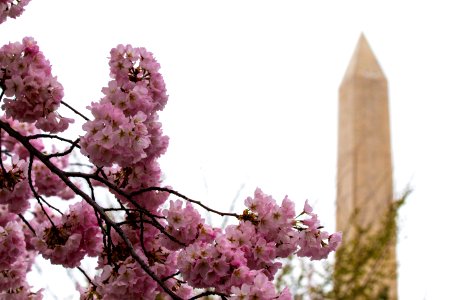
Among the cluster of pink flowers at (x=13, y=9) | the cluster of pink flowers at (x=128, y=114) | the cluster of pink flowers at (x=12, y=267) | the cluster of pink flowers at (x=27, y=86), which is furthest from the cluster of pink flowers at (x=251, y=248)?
the cluster of pink flowers at (x=13, y=9)

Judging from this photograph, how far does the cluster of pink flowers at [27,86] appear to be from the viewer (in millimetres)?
1791

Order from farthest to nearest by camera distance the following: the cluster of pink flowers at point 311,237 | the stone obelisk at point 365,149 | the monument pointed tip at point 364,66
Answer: the monument pointed tip at point 364,66 → the stone obelisk at point 365,149 → the cluster of pink flowers at point 311,237

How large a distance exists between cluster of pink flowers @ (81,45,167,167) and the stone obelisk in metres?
3.50

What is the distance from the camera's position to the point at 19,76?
5.86 feet

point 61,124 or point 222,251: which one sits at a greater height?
point 61,124

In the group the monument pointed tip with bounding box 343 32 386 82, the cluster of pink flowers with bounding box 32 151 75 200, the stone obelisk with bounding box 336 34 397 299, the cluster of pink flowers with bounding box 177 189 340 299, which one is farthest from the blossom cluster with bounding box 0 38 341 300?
the monument pointed tip with bounding box 343 32 386 82

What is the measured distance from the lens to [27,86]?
70.7 inches

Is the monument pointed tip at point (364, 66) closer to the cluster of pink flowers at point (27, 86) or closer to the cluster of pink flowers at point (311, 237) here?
the cluster of pink flowers at point (311, 237)

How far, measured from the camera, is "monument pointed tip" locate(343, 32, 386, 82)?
18.9 feet

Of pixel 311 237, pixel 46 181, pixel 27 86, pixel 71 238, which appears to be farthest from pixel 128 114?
pixel 46 181

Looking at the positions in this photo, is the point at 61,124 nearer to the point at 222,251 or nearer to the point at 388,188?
the point at 222,251

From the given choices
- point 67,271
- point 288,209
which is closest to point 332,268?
point 67,271

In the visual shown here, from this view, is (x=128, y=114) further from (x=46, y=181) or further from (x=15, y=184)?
(x=46, y=181)

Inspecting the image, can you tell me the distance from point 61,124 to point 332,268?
2.50 meters
